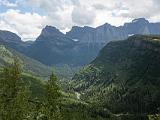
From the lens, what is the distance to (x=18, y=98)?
6806 centimetres

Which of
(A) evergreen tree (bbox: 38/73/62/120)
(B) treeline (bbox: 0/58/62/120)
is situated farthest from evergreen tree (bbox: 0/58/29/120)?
(A) evergreen tree (bbox: 38/73/62/120)

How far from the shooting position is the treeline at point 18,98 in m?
67.9

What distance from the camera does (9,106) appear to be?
68.2 m

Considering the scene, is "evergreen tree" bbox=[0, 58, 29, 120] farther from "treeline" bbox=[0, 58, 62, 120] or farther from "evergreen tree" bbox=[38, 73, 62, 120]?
"evergreen tree" bbox=[38, 73, 62, 120]

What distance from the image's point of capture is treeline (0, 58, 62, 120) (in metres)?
67.9

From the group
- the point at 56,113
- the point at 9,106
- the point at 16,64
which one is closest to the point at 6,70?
the point at 16,64

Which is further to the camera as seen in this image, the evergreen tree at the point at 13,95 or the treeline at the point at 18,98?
the treeline at the point at 18,98

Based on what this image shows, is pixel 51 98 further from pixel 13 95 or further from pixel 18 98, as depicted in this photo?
pixel 18 98

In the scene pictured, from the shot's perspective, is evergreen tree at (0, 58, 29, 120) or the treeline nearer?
A: evergreen tree at (0, 58, 29, 120)

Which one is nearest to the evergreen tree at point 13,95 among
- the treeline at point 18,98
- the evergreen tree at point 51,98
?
the treeline at point 18,98

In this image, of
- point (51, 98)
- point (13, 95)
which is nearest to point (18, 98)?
point (13, 95)

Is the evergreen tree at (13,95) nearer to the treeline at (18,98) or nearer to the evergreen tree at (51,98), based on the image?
the treeline at (18,98)

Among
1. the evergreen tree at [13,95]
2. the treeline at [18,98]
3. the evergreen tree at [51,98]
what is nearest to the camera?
the evergreen tree at [13,95]

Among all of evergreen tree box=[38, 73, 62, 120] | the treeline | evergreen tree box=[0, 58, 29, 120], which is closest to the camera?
evergreen tree box=[0, 58, 29, 120]
